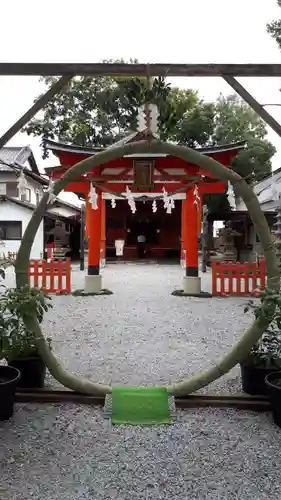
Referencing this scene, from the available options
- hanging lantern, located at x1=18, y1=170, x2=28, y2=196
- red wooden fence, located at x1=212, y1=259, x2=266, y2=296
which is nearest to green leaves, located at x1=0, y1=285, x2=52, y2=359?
hanging lantern, located at x1=18, y1=170, x2=28, y2=196

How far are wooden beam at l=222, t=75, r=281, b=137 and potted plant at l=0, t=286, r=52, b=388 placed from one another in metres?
2.53

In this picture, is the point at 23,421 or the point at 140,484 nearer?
the point at 140,484

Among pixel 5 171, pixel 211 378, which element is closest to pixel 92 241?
pixel 211 378

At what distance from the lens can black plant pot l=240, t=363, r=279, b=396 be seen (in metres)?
3.80

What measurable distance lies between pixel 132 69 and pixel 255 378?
3053mm

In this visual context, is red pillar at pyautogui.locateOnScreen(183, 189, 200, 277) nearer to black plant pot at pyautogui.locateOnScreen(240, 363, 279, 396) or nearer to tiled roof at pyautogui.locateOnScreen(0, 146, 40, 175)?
black plant pot at pyautogui.locateOnScreen(240, 363, 279, 396)

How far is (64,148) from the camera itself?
10.3 metres

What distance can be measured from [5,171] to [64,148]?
1677cm

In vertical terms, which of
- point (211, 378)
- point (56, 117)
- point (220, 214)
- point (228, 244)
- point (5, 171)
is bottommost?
point (211, 378)

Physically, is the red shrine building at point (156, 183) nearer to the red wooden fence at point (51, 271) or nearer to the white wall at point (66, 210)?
the red wooden fence at point (51, 271)

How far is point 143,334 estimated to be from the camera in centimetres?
662

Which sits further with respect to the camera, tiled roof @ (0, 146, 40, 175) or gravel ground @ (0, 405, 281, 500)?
tiled roof @ (0, 146, 40, 175)

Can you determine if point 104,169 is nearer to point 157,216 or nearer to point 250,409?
point 250,409
